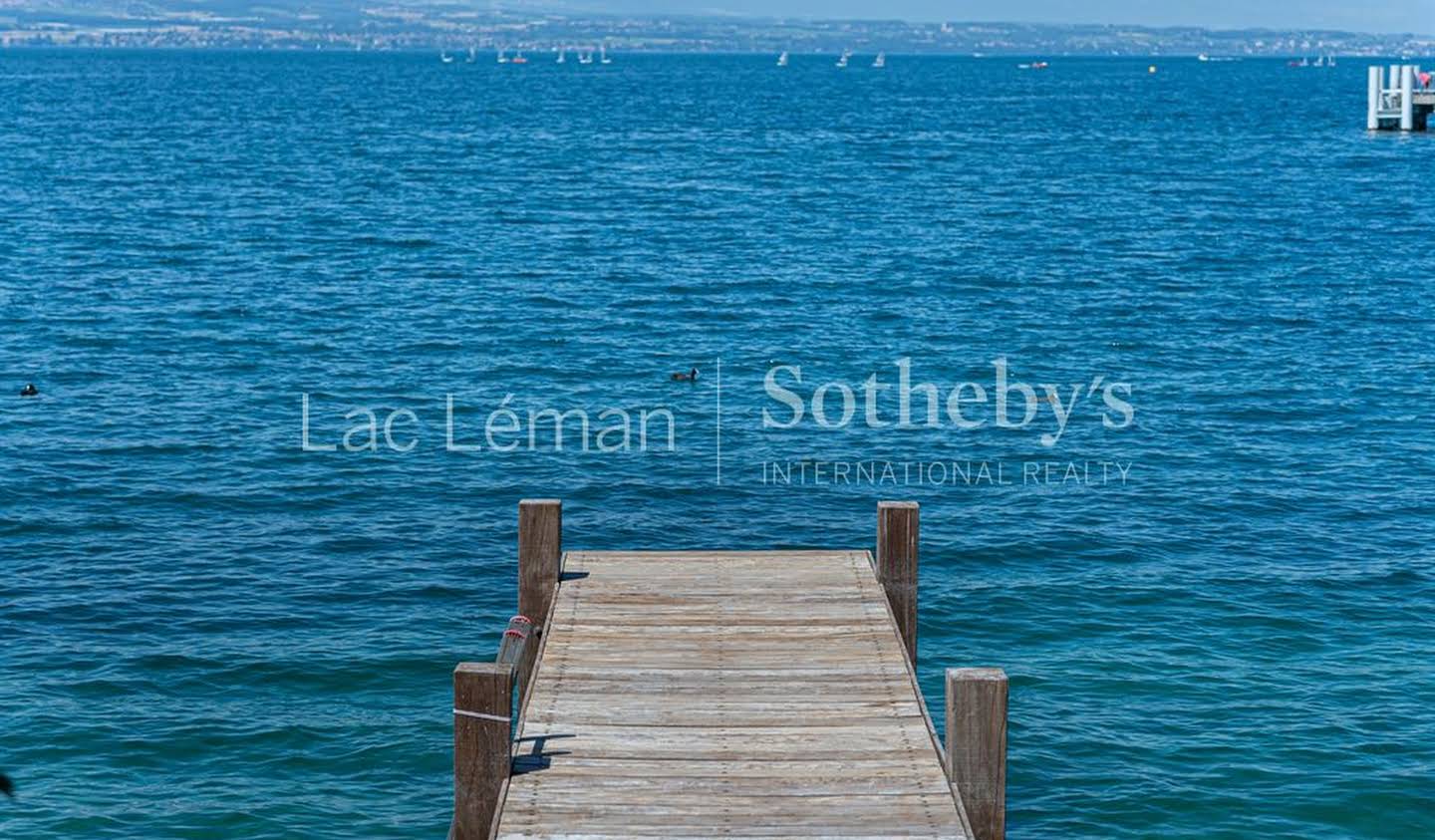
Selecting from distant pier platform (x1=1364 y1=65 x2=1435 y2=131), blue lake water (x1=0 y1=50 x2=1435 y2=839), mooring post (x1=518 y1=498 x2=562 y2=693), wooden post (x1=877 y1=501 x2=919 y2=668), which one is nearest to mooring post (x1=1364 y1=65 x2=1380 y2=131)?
distant pier platform (x1=1364 y1=65 x2=1435 y2=131)

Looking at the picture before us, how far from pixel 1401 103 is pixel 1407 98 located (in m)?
3.53

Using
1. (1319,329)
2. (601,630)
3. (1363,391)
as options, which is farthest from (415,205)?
(601,630)

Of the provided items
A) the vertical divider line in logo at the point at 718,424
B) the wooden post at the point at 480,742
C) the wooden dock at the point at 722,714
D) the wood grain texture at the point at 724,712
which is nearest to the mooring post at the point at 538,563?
the wooden dock at the point at 722,714

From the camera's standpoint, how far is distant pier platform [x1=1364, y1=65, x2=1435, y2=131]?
316ft

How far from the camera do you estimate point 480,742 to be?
475 inches

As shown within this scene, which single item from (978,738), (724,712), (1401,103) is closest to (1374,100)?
(1401,103)

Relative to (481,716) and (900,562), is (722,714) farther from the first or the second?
(900,562)

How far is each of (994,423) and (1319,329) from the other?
12.8 m

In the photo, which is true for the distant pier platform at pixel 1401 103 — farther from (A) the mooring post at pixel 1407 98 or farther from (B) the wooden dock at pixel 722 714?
(B) the wooden dock at pixel 722 714

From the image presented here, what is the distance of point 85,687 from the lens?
63.0 feet

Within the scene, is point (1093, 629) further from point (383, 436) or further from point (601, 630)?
point (383, 436)

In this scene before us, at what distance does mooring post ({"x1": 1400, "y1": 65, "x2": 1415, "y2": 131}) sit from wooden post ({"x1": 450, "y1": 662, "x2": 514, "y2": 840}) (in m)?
93.5

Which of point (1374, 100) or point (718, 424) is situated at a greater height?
point (1374, 100)

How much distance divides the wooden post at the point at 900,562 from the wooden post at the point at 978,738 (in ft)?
12.0
